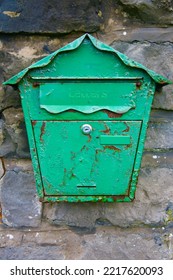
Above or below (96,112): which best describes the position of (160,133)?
below

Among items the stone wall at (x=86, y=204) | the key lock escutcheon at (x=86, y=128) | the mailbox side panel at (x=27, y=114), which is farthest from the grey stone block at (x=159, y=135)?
the mailbox side panel at (x=27, y=114)

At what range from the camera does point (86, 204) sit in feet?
4.16

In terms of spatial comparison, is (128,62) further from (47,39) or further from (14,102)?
(14,102)

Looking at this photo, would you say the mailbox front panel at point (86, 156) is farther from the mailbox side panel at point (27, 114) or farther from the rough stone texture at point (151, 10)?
the rough stone texture at point (151, 10)

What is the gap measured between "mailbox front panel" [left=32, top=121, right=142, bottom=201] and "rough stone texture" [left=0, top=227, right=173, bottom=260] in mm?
269

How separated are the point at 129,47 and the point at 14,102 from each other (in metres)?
0.47

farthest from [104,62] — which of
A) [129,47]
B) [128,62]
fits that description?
[129,47]

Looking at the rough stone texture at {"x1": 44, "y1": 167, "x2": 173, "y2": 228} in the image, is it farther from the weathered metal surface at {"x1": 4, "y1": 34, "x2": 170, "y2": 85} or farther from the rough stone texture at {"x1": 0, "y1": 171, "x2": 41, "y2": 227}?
the weathered metal surface at {"x1": 4, "y1": 34, "x2": 170, "y2": 85}

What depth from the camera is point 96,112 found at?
1019 mm

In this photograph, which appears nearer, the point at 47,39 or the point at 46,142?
the point at 46,142

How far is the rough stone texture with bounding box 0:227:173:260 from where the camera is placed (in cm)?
128

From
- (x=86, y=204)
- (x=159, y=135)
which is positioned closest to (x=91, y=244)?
(x=86, y=204)

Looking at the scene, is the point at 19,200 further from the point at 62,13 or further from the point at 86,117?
the point at 62,13

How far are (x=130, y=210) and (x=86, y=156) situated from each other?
0.36m
